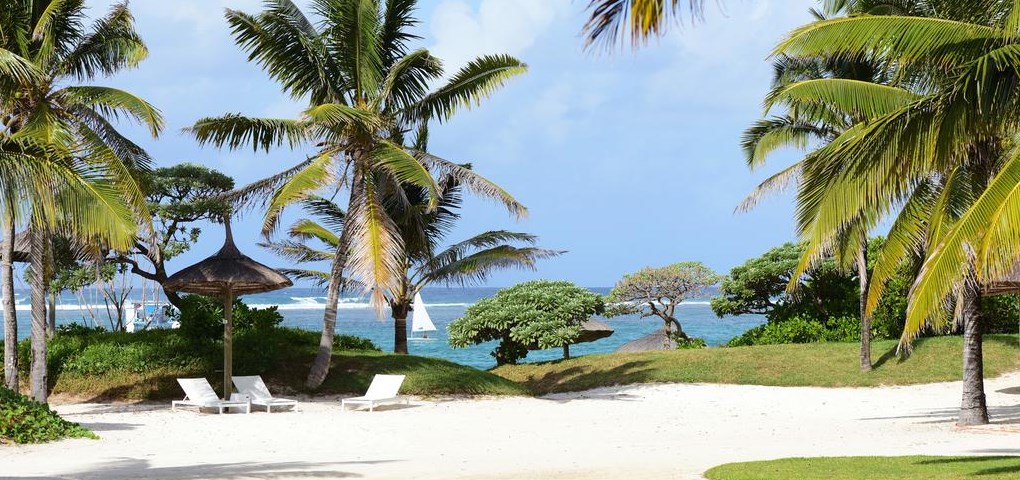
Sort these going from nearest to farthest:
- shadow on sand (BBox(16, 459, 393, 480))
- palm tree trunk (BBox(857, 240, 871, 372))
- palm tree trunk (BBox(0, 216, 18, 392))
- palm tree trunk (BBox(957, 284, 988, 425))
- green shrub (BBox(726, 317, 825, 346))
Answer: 1. shadow on sand (BBox(16, 459, 393, 480))
2. palm tree trunk (BBox(957, 284, 988, 425))
3. palm tree trunk (BBox(0, 216, 18, 392))
4. palm tree trunk (BBox(857, 240, 871, 372))
5. green shrub (BBox(726, 317, 825, 346))

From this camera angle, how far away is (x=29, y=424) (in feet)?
40.2

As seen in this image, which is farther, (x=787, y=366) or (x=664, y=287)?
(x=664, y=287)

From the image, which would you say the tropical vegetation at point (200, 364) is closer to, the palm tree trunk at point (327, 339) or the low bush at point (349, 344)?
the palm tree trunk at point (327, 339)

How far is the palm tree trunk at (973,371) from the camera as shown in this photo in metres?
13.6

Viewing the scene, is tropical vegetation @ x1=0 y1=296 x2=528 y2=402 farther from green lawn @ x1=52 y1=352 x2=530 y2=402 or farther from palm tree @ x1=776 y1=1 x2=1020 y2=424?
palm tree @ x1=776 y1=1 x2=1020 y2=424

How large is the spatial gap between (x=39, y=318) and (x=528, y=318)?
1206 cm

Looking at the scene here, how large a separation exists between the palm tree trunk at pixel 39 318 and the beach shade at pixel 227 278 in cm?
195

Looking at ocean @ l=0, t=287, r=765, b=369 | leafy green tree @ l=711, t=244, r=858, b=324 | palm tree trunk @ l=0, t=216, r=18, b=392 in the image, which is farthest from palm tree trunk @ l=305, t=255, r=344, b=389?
ocean @ l=0, t=287, r=765, b=369

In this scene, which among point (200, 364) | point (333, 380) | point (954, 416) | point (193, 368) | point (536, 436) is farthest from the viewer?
point (333, 380)

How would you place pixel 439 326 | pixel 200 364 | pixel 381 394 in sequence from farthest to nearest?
pixel 439 326 < pixel 200 364 < pixel 381 394

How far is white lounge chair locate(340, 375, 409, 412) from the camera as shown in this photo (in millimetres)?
16875

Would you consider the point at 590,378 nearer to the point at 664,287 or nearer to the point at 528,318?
the point at 528,318

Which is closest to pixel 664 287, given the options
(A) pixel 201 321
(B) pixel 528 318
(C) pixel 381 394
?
(B) pixel 528 318

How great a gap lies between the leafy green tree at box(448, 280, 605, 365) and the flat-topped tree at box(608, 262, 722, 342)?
2.07 metres
